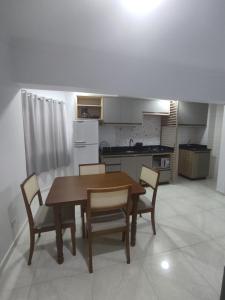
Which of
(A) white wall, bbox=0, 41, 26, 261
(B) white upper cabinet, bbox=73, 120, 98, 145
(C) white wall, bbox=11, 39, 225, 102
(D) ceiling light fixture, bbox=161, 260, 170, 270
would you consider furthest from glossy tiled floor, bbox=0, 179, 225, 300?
(C) white wall, bbox=11, 39, 225, 102

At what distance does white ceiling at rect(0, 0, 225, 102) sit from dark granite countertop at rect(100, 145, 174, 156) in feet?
6.82

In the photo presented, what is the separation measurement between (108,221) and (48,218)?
67 centimetres

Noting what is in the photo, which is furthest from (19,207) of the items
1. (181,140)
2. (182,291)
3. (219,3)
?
(181,140)

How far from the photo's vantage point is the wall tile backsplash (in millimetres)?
4320

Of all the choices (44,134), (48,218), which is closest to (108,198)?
(48,218)

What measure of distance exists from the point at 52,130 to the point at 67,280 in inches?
102

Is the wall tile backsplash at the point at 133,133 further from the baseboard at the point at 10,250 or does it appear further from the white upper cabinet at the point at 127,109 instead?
the baseboard at the point at 10,250

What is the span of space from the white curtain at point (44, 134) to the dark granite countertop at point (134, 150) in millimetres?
920

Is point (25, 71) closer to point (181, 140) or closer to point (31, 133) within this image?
point (31, 133)

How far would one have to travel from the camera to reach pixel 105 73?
7.70 feet

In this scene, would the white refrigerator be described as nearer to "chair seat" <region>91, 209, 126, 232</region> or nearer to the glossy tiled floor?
the glossy tiled floor

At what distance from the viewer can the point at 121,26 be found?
5.23 ft

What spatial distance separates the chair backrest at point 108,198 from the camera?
5.30 ft

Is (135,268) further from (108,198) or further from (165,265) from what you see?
(108,198)
